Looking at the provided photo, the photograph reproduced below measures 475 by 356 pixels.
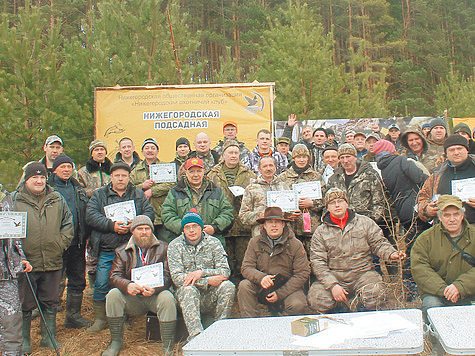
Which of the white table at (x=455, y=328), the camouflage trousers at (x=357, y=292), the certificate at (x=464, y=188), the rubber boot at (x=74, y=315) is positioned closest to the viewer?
the white table at (x=455, y=328)

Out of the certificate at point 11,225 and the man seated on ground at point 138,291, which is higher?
the certificate at point 11,225

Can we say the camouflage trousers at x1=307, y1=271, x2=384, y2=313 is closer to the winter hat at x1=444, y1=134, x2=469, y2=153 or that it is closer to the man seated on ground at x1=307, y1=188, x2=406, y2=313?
the man seated on ground at x1=307, y1=188, x2=406, y2=313

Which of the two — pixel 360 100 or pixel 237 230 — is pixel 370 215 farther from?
pixel 360 100

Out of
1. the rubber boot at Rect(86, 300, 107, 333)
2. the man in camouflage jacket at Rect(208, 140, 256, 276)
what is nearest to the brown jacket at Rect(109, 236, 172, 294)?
the rubber boot at Rect(86, 300, 107, 333)

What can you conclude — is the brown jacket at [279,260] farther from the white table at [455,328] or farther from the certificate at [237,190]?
the white table at [455,328]

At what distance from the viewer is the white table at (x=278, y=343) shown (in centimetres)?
267

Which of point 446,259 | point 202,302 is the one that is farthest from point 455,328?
point 202,302

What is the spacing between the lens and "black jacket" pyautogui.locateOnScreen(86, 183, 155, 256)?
5.52m

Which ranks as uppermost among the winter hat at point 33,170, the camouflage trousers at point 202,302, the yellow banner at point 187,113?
the yellow banner at point 187,113

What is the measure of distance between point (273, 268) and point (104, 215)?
219 centimetres

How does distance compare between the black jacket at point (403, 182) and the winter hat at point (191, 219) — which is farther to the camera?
the black jacket at point (403, 182)

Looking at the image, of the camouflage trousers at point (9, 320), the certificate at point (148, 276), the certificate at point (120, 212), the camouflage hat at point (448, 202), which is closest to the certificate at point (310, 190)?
the camouflage hat at point (448, 202)

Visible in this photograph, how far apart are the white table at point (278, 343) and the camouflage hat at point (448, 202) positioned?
150 centimetres

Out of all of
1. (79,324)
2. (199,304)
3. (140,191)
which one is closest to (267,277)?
(199,304)
